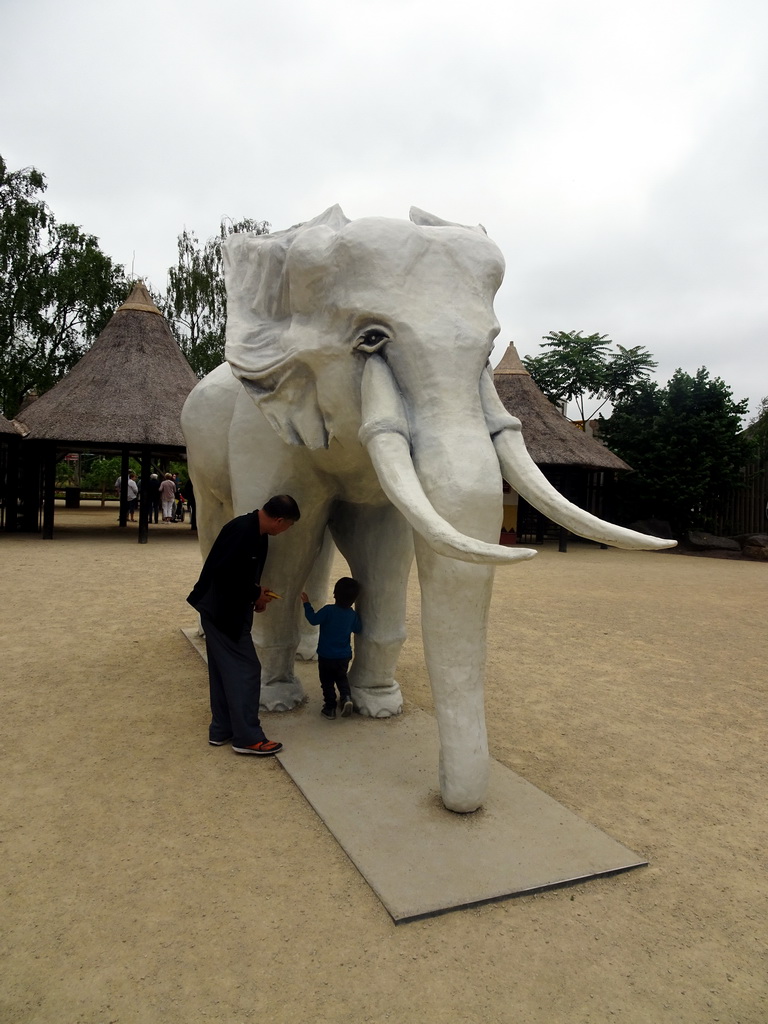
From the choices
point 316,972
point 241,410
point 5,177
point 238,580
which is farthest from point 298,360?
point 5,177

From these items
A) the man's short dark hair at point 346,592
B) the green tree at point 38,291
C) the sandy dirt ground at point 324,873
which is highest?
the green tree at point 38,291

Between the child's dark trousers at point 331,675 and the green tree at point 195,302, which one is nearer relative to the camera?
the child's dark trousers at point 331,675

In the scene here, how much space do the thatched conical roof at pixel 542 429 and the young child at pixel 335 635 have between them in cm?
1107

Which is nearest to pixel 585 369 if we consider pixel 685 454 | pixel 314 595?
pixel 685 454

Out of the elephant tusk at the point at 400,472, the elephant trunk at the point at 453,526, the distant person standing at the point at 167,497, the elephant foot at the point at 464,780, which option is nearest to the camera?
the elephant tusk at the point at 400,472

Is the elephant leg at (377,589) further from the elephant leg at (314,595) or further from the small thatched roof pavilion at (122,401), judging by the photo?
the small thatched roof pavilion at (122,401)

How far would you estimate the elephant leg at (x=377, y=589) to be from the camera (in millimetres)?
3822

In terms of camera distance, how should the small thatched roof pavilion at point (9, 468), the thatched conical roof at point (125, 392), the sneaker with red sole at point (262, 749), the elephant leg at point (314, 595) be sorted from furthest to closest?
the small thatched roof pavilion at point (9, 468), the thatched conical roof at point (125, 392), the elephant leg at point (314, 595), the sneaker with red sole at point (262, 749)

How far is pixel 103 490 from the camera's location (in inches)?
1069

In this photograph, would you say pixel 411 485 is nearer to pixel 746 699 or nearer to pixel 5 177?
pixel 746 699

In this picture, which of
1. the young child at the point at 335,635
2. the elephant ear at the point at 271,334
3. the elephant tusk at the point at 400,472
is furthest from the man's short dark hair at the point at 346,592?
the elephant tusk at the point at 400,472

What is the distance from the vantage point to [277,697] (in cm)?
397

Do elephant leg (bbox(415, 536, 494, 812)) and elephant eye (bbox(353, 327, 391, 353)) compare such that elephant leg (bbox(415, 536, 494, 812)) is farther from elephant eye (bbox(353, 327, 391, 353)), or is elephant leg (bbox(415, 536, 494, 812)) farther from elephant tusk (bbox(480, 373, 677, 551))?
elephant eye (bbox(353, 327, 391, 353))

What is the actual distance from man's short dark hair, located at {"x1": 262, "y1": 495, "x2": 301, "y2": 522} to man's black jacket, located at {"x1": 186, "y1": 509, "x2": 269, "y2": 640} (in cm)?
11
